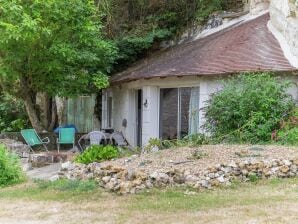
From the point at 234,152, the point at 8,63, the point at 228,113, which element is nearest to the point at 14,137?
the point at 8,63

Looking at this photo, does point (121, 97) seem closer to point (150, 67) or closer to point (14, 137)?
point (150, 67)

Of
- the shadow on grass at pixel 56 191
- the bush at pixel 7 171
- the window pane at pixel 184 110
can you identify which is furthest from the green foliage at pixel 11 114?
the shadow on grass at pixel 56 191

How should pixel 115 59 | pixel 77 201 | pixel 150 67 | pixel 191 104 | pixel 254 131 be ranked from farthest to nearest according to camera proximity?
pixel 115 59
pixel 150 67
pixel 191 104
pixel 254 131
pixel 77 201

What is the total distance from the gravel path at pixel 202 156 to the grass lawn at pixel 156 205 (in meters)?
0.79

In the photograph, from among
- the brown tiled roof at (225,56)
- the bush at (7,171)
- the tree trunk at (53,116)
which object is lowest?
the bush at (7,171)

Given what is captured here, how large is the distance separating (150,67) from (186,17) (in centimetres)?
433

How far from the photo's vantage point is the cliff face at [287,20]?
14.0 metres

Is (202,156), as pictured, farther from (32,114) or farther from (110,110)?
(110,110)

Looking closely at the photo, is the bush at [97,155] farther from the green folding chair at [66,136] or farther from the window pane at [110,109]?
the window pane at [110,109]

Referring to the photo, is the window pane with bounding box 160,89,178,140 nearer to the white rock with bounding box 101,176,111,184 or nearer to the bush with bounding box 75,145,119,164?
the bush with bounding box 75,145,119,164

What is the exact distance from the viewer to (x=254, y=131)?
12000 millimetres

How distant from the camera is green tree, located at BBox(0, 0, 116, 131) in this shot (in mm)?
13531

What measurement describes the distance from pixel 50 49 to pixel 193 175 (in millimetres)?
7576

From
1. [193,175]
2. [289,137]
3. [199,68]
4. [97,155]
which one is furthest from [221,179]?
[199,68]
